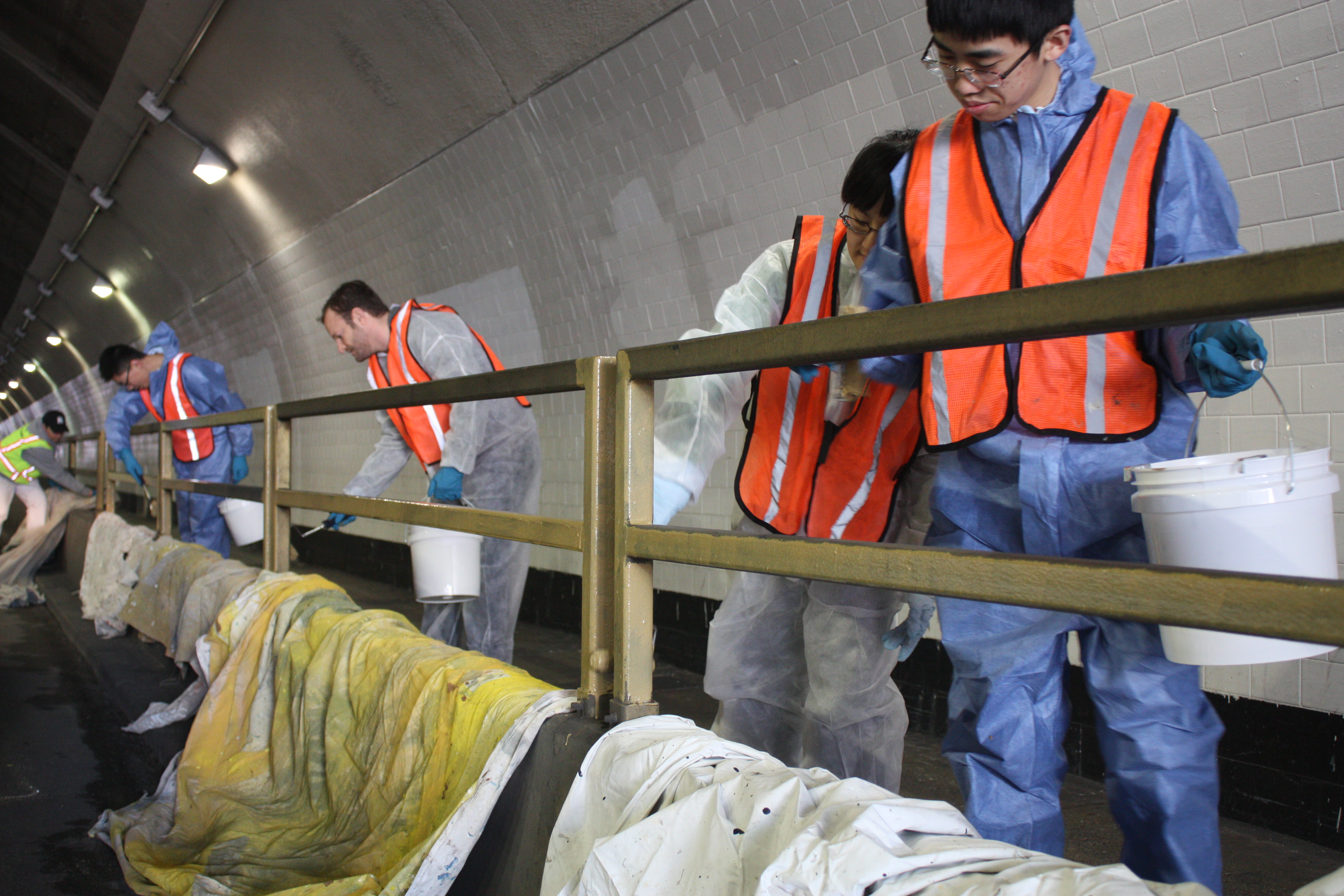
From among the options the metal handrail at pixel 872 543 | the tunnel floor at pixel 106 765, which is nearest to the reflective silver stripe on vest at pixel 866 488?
the metal handrail at pixel 872 543

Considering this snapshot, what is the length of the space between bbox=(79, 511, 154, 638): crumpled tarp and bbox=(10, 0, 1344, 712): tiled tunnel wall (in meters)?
2.40

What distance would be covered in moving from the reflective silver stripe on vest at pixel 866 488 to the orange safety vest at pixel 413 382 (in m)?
2.02

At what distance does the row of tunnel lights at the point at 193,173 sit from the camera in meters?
8.77

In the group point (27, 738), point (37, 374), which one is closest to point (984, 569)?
point (27, 738)

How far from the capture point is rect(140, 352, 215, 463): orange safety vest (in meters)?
6.35

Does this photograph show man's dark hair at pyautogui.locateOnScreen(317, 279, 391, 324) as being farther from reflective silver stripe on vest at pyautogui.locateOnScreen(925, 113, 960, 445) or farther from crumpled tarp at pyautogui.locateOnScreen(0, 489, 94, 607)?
crumpled tarp at pyautogui.locateOnScreen(0, 489, 94, 607)

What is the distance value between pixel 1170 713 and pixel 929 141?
1021 mm

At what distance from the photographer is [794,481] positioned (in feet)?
6.85

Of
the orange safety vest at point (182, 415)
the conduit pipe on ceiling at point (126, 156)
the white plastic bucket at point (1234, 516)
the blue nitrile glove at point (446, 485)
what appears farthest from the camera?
the conduit pipe on ceiling at point (126, 156)

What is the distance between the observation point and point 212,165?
8.74 metres

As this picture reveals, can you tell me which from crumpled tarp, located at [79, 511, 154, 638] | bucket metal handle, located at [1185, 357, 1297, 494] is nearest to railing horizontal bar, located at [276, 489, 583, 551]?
bucket metal handle, located at [1185, 357, 1297, 494]

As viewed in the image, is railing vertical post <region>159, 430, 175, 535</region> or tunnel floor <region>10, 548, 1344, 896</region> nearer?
tunnel floor <region>10, 548, 1344, 896</region>

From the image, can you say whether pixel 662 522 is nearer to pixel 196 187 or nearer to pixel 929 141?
pixel 929 141

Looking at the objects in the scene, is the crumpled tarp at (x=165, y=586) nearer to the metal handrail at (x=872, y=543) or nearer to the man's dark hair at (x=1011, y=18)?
the metal handrail at (x=872, y=543)
